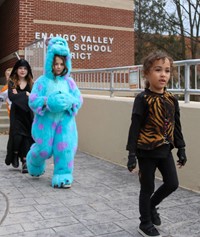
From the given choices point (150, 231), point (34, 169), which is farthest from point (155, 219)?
point (34, 169)

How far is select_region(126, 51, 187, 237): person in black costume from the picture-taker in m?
3.31

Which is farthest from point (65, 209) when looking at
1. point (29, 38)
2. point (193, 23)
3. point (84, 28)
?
point (193, 23)

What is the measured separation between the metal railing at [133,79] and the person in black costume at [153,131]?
159 cm

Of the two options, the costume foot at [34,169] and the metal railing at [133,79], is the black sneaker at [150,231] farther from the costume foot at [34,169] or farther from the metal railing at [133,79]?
the costume foot at [34,169]

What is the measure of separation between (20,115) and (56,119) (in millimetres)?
1143

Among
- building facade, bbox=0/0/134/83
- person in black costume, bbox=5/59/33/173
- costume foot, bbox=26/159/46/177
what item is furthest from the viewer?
building facade, bbox=0/0/134/83

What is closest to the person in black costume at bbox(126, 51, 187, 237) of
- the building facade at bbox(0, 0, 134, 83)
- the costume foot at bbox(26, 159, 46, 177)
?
the costume foot at bbox(26, 159, 46, 177)

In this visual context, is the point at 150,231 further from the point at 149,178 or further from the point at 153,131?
the point at 153,131

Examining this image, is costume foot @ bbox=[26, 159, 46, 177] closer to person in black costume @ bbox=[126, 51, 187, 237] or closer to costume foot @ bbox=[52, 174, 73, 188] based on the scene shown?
costume foot @ bbox=[52, 174, 73, 188]

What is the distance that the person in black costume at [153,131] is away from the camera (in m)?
3.31

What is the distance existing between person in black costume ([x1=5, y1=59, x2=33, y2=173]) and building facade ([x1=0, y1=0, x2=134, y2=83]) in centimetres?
746

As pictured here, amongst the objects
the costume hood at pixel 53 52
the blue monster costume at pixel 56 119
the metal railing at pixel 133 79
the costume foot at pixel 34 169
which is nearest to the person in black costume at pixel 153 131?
the metal railing at pixel 133 79

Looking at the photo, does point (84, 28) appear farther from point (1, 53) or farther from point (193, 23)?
point (193, 23)

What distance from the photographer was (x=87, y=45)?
14.9 metres
